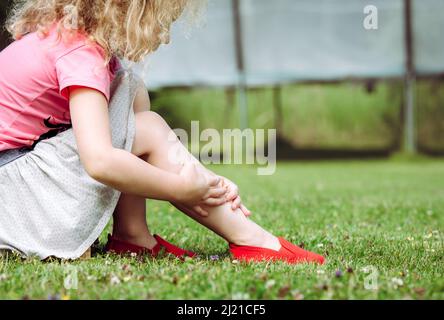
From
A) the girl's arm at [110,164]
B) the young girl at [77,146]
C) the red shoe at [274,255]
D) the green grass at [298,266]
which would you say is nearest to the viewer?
the green grass at [298,266]

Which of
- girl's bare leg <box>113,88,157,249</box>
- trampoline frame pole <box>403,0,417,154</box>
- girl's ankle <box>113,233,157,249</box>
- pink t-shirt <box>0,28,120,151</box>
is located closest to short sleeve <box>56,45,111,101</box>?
pink t-shirt <box>0,28,120,151</box>

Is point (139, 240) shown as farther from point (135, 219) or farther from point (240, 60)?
point (240, 60)

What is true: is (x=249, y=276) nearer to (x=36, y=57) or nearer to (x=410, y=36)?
(x=36, y=57)

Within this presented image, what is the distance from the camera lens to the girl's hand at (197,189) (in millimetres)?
2195

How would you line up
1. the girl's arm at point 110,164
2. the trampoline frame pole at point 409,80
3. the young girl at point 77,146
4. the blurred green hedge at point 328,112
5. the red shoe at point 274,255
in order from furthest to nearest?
the blurred green hedge at point 328,112 < the trampoline frame pole at point 409,80 < the red shoe at point 274,255 < the young girl at point 77,146 < the girl's arm at point 110,164

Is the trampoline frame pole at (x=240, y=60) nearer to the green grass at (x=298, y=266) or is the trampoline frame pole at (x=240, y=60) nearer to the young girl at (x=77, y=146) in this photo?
the green grass at (x=298, y=266)

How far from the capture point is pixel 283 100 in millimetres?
10781

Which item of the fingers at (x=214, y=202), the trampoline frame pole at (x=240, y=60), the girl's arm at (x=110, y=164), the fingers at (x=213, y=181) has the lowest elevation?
the trampoline frame pole at (x=240, y=60)

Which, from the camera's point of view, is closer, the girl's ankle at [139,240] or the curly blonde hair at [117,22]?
the curly blonde hair at [117,22]

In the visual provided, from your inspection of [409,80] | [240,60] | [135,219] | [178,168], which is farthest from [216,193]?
[409,80]

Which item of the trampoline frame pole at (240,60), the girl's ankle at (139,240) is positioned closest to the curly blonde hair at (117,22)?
the girl's ankle at (139,240)

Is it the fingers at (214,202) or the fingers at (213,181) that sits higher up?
the fingers at (213,181)
